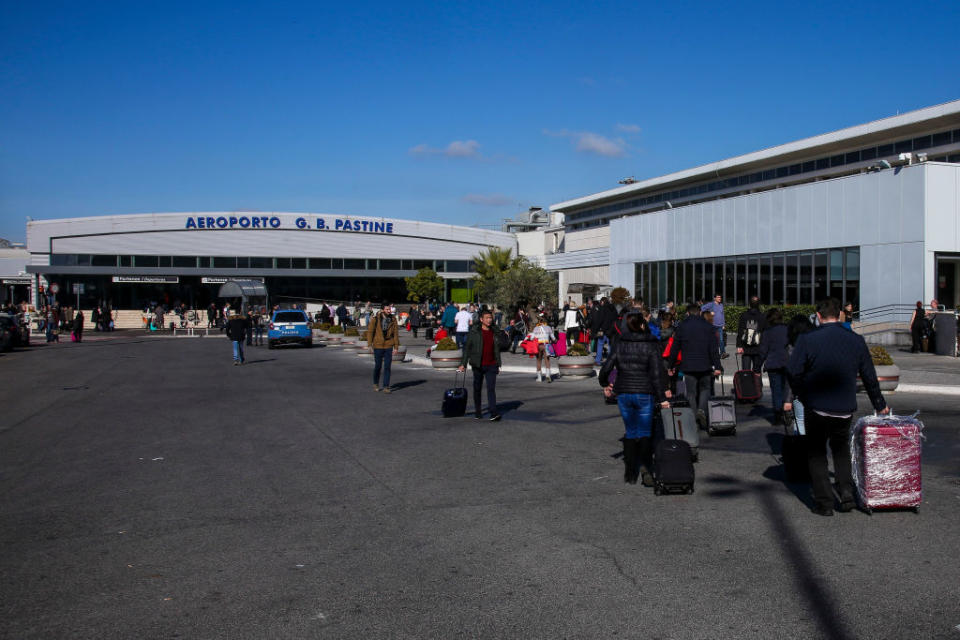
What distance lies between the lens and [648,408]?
26.6 feet

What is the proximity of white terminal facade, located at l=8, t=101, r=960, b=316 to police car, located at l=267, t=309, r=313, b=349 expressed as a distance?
14.3 meters

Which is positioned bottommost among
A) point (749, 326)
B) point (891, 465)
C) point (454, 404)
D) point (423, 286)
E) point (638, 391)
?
point (454, 404)

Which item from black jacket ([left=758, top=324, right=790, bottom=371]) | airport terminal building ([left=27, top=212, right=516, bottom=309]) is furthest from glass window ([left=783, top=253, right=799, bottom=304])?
airport terminal building ([left=27, top=212, right=516, bottom=309])

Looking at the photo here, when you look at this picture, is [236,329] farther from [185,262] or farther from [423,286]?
[185,262]

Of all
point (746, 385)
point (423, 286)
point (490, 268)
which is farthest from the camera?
point (423, 286)

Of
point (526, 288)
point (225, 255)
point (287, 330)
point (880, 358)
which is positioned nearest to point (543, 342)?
point (880, 358)

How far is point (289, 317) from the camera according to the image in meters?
34.2

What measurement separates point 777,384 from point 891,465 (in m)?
5.24

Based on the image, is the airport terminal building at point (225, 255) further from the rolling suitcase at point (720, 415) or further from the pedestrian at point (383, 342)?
the rolling suitcase at point (720, 415)

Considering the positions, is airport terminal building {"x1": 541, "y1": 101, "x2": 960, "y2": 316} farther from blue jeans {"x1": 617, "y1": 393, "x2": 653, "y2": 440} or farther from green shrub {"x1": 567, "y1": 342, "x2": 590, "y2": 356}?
blue jeans {"x1": 617, "y1": 393, "x2": 653, "y2": 440}

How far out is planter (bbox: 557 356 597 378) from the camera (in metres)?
18.8

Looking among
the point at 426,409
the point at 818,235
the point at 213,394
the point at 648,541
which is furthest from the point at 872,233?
the point at 648,541

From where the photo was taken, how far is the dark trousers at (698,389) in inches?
429

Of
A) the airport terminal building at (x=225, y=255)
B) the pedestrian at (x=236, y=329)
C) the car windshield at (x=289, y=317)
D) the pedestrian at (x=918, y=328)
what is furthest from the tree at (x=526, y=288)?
the pedestrian at (x=918, y=328)
